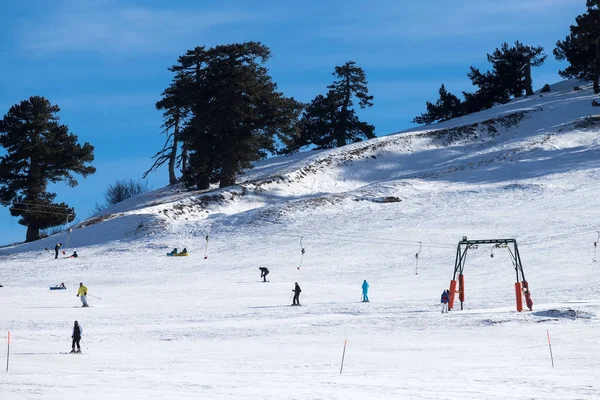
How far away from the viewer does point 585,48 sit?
8125cm

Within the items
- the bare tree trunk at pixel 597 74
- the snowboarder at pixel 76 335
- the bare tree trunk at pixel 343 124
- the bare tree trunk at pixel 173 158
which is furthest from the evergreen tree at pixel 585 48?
the snowboarder at pixel 76 335

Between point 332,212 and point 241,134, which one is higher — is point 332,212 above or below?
below

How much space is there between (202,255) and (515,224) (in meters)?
19.6

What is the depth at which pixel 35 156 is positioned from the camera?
65625 millimetres

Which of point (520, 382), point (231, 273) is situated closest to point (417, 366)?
point (520, 382)

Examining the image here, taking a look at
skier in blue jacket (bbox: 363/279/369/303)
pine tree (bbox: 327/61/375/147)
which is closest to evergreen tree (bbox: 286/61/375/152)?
pine tree (bbox: 327/61/375/147)

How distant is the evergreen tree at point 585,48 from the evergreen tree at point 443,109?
1417cm

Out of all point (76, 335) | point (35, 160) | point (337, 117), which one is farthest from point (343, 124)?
point (76, 335)

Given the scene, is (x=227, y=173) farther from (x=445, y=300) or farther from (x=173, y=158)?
(x=445, y=300)

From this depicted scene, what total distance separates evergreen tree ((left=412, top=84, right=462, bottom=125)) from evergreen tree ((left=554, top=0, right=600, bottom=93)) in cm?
1417

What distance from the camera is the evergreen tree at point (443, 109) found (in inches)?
4284

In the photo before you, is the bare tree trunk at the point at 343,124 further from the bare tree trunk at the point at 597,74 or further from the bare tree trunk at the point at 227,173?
the bare tree trunk at the point at 227,173

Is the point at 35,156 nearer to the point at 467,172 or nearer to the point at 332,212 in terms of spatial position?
the point at 332,212

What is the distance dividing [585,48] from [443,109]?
1174 inches
